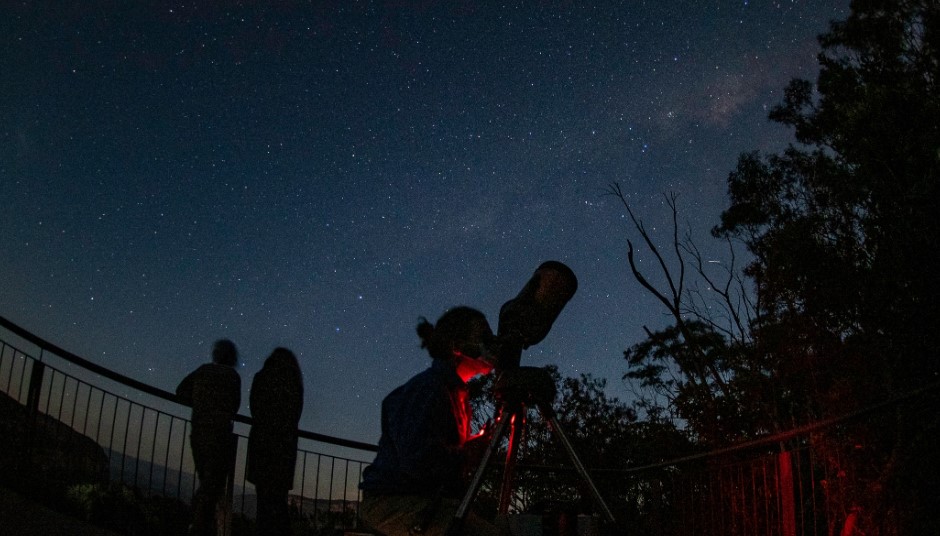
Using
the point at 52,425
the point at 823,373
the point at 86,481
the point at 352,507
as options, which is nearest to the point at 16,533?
the point at 86,481

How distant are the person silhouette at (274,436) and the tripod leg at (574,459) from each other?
7.72ft

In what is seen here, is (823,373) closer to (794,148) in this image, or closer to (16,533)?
(794,148)

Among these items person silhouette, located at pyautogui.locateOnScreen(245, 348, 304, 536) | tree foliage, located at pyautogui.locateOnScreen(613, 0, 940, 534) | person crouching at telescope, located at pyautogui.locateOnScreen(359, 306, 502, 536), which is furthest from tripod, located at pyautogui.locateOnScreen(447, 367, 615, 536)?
tree foliage, located at pyautogui.locateOnScreen(613, 0, 940, 534)

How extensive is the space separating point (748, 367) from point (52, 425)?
9.85 meters

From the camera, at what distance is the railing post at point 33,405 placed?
3533 millimetres

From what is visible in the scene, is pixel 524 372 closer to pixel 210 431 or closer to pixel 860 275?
pixel 210 431

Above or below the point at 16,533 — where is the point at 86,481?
above

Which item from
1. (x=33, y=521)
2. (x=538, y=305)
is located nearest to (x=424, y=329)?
(x=538, y=305)

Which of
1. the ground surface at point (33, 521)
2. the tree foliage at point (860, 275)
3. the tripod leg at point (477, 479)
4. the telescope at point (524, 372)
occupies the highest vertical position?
the tree foliage at point (860, 275)

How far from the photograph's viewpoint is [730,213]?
13180 millimetres

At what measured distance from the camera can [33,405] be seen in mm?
3590

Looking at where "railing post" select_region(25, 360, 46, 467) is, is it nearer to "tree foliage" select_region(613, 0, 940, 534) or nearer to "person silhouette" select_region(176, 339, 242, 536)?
"person silhouette" select_region(176, 339, 242, 536)

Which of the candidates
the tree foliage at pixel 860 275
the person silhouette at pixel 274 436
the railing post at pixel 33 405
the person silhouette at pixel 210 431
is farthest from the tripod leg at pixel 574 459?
the tree foliage at pixel 860 275

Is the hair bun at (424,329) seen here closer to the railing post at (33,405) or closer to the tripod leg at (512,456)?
the tripod leg at (512,456)
